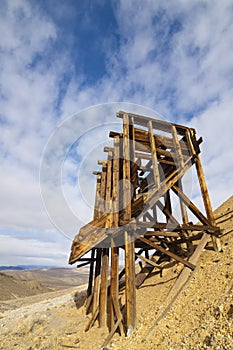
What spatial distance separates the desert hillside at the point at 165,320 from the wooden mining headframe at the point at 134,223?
1.38ft

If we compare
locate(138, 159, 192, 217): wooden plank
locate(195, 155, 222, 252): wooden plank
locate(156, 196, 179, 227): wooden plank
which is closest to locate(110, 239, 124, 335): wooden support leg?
locate(138, 159, 192, 217): wooden plank

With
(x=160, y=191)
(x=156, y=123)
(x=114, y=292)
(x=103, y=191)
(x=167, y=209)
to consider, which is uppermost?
(x=156, y=123)

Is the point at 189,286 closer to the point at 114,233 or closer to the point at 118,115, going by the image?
the point at 114,233

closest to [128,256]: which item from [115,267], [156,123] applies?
[115,267]

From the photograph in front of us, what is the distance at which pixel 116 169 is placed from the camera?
883cm

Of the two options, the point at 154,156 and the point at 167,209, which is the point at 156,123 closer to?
the point at 154,156

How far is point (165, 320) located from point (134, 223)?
273 cm

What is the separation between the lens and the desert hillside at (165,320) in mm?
4957

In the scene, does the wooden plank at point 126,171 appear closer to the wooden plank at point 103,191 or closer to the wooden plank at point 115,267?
the wooden plank at point 115,267

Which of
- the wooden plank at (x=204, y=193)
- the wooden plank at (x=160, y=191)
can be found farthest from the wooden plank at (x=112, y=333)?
the wooden plank at (x=204, y=193)

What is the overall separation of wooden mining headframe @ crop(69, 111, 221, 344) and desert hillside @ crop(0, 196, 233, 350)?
42 cm

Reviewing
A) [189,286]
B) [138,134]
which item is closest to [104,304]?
[189,286]

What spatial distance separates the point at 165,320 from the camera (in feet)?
19.7

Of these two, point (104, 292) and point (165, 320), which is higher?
point (104, 292)
